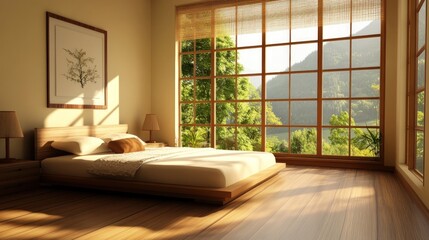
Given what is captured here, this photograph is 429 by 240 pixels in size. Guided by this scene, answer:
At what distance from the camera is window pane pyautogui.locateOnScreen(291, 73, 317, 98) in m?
9.39

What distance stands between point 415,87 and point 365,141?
5.24 feet

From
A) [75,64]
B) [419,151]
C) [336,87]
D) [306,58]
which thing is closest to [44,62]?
[75,64]

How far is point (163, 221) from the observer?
278cm

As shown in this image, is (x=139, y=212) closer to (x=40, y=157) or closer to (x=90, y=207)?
(x=90, y=207)

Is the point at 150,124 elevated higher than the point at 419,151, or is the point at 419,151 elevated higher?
the point at 150,124

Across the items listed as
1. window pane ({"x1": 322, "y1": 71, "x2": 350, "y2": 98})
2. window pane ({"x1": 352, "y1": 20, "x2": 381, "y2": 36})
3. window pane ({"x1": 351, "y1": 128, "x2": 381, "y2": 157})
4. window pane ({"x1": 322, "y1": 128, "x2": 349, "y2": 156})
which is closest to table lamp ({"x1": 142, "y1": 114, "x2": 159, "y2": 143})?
window pane ({"x1": 322, "y1": 128, "x2": 349, "y2": 156})

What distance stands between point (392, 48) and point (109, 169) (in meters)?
4.31

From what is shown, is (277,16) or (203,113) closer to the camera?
(277,16)

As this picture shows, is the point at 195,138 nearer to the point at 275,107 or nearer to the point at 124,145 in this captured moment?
the point at 124,145

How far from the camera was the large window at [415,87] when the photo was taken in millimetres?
3955

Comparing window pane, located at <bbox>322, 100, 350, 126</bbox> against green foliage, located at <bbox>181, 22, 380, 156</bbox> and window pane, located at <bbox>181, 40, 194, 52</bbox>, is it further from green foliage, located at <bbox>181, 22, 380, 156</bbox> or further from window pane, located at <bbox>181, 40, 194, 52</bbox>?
window pane, located at <bbox>181, 40, 194, 52</bbox>

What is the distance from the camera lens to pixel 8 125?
3.77 metres

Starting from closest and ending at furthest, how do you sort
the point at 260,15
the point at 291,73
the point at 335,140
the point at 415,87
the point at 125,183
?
the point at 125,183, the point at 415,87, the point at 291,73, the point at 260,15, the point at 335,140

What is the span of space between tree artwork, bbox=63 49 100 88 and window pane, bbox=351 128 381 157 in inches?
167
